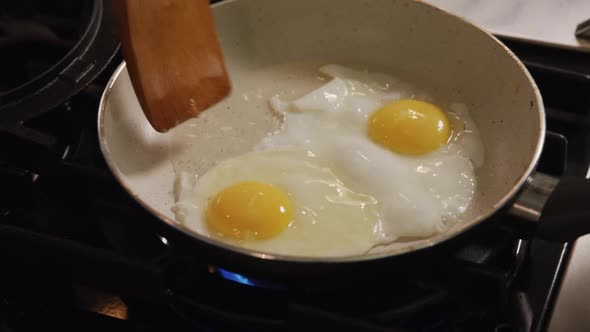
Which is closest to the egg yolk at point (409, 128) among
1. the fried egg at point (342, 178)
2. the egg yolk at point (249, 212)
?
the fried egg at point (342, 178)

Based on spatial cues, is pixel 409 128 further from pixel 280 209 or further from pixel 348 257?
pixel 348 257

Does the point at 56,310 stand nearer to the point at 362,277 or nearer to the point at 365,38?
the point at 362,277

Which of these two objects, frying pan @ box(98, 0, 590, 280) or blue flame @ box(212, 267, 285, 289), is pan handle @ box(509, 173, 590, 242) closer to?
frying pan @ box(98, 0, 590, 280)

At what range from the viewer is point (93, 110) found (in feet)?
3.44

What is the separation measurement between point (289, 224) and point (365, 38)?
21.6 inches

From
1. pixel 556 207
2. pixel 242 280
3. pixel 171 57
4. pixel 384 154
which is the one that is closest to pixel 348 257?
pixel 242 280

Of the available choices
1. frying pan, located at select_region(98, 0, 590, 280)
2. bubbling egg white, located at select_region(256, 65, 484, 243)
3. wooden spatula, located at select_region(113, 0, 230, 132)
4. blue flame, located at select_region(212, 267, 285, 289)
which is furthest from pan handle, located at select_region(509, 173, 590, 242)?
wooden spatula, located at select_region(113, 0, 230, 132)

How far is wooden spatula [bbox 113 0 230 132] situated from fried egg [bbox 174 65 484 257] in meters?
0.13

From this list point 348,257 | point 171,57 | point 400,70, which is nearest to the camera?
point 348,257

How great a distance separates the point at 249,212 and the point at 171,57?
1.06ft

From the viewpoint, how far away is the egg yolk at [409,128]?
3.41 ft

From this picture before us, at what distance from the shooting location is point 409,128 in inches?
40.9

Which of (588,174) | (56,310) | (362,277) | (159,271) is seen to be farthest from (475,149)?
(56,310)

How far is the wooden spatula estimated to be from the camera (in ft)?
2.97
